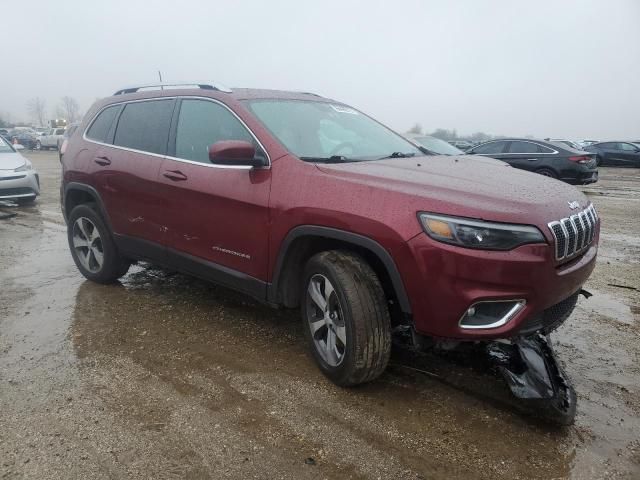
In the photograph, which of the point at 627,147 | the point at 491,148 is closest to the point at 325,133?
the point at 491,148

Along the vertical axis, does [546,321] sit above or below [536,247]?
below

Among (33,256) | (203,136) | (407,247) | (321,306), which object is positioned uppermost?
(203,136)

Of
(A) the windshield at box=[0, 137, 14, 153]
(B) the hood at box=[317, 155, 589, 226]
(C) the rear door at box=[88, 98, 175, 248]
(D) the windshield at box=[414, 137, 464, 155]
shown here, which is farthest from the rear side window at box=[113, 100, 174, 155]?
(A) the windshield at box=[0, 137, 14, 153]

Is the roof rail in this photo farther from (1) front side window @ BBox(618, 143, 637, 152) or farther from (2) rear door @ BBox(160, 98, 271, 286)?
(1) front side window @ BBox(618, 143, 637, 152)

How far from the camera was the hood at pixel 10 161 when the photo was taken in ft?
32.3

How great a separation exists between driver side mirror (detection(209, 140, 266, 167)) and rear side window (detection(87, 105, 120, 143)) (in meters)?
2.08

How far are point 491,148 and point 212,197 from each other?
41.9 feet

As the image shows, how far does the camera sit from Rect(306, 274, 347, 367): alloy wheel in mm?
2957

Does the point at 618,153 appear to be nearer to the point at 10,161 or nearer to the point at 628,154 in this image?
the point at 628,154

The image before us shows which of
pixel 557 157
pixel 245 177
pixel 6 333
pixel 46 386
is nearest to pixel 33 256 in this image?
pixel 6 333

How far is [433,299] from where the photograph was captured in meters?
2.52

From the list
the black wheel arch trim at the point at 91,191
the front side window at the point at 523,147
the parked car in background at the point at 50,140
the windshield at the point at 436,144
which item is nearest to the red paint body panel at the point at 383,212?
the black wheel arch trim at the point at 91,191

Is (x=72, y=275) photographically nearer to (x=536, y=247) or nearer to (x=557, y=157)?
(x=536, y=247)

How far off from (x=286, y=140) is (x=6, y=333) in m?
2.58
